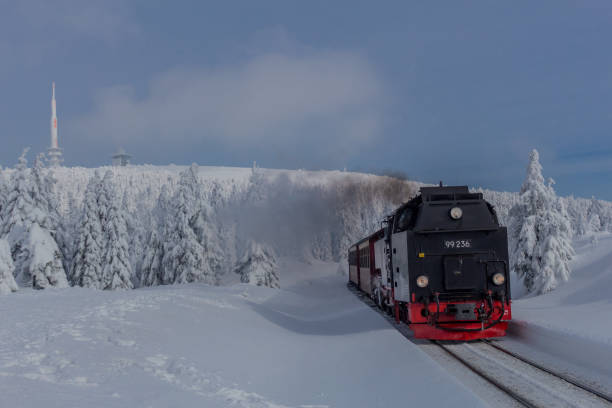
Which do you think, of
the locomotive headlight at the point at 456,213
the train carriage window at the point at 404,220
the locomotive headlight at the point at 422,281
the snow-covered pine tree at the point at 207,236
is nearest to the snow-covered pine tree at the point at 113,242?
the snow-covered pine tree at the point at 207,236

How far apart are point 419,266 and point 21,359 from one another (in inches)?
394

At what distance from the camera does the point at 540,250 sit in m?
37.0

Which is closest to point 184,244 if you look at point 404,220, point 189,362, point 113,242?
point 113,242

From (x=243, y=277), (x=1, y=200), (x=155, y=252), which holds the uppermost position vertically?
(x=1, y=200)

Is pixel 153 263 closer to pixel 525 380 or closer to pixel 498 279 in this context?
pixel 498 279

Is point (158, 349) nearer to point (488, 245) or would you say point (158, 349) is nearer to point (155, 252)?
point (488, 245)

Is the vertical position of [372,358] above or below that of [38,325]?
below

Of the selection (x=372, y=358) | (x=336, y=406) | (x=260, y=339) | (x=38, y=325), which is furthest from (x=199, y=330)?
(x=336, y=406)

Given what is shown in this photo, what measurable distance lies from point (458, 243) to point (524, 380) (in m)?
4.54

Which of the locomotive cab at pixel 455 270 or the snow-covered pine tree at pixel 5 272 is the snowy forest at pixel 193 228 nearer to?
the snow-covered pine tree at pixel 5 272

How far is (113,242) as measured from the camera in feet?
139

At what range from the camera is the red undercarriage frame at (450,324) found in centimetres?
1354

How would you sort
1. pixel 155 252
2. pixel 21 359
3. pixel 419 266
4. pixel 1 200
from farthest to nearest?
pixel 155 252 < pixel 1 200 < pixel 419 266 < pixel 21 359

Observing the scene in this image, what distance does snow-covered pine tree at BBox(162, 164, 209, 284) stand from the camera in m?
43.7
